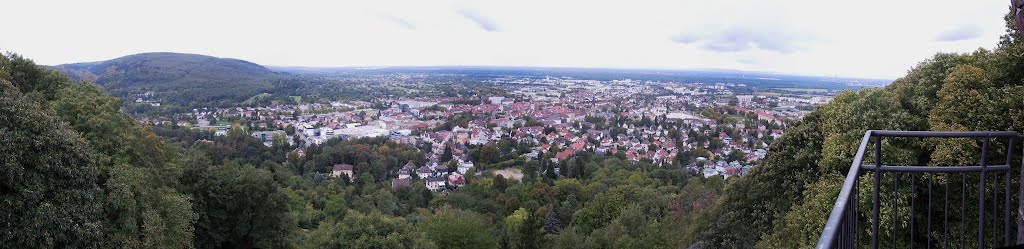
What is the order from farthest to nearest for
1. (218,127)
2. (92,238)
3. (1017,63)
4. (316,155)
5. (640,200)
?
(218,127), (316,155), (640,200), (92,238), (1017,63)

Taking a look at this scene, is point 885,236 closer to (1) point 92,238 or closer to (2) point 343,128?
(1) point 92,238

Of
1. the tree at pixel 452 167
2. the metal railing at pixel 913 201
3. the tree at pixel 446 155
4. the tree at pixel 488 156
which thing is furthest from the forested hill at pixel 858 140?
the tree at pixel 446 155

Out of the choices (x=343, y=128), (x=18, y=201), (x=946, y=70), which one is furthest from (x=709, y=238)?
(x=343, y=128)

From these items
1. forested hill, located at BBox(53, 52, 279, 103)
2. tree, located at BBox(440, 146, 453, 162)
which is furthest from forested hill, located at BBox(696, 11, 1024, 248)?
forested hill, located at BBox(53, 52, 279, 103)

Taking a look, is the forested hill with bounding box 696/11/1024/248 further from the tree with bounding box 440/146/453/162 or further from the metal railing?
the tree with bounding box 440/146/453/162

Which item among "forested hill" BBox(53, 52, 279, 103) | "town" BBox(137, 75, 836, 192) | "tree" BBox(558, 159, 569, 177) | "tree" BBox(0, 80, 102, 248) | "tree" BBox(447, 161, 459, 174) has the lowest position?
"tree" BBox(447, 161, 459, 174)
